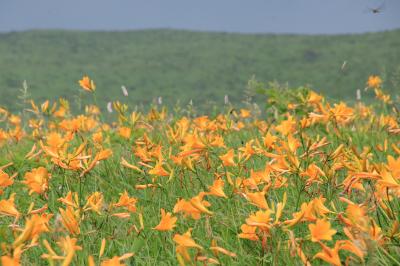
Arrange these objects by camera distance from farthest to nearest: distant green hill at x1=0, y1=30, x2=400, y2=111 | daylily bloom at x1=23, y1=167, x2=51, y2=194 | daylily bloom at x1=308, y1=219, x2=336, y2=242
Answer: distant green hill at x1=0, y1=30, x2=400, y2=111
daylily bloom at x1=23, y1=167, x2=51, y2=194
daylily bloom at x1=308, y1=219, x2=336, y2=242

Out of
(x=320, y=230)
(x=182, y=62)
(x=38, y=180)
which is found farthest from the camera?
(x=182, y=62)

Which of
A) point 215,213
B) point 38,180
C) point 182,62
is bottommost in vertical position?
point 182,62

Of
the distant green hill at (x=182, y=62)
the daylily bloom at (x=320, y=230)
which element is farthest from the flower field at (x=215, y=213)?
the distant green hill at (x=182, y=62)

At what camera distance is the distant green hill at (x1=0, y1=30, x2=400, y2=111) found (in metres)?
35.4

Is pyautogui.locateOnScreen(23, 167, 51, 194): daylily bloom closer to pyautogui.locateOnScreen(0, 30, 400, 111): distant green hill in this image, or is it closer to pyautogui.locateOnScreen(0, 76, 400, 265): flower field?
pyautogui.locateOnScreen(0, 76, 400, 265): flower field

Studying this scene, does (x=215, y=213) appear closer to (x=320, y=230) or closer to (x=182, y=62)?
(x=320, y=230)

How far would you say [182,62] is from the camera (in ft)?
145

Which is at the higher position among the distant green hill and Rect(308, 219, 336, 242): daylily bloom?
Rect(308, 219, 336, 242): daylily bloom

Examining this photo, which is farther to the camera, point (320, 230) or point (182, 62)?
point (182, 62)

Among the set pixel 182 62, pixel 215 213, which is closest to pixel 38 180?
pixel 215 213

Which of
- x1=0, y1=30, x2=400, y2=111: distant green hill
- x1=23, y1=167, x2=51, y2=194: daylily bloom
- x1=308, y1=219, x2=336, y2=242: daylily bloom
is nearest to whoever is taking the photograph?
x1=308, y1=219, x2=336, y2=242: daylily bloom

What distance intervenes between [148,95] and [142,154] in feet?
105

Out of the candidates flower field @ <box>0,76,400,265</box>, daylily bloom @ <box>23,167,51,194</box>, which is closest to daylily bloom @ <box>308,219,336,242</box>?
flower field @ <box>0,76,400,265</box>

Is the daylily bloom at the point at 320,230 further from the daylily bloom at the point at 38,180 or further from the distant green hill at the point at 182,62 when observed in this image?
the distant green hill at the point at 182,62
